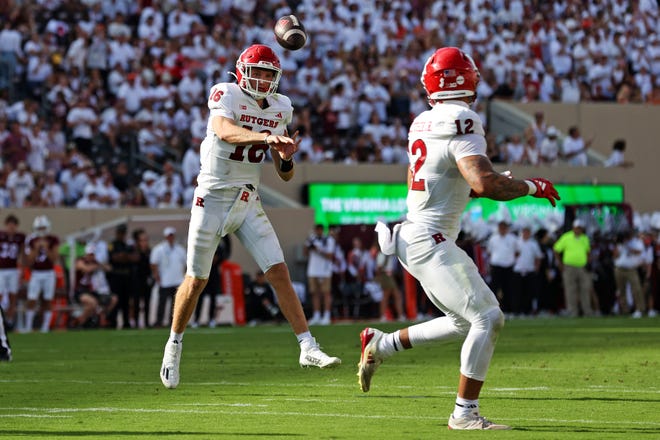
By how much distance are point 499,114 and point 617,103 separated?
10.6ft

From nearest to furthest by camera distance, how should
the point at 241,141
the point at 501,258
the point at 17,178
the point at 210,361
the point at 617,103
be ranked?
1. the point at 241,141
2. the point at 210,361
3. the point at 17,178
4. the point at 501,258
5. the point at 617,103

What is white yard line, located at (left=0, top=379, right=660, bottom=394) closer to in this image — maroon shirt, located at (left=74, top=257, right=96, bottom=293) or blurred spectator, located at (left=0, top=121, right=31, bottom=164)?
maroon shirt, located at (left=74, top=257, right=96, bottom=293)

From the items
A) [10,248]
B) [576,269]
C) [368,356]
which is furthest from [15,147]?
[368,356]

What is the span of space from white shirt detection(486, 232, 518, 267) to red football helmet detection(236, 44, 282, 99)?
1550cm

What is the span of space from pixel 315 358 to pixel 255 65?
210 cm

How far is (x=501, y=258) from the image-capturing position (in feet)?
82.2

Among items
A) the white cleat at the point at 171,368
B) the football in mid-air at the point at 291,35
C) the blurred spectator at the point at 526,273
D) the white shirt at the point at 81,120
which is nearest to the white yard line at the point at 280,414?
the white cleat at the point at 171,368

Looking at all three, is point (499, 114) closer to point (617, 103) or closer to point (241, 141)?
point (617, 103)

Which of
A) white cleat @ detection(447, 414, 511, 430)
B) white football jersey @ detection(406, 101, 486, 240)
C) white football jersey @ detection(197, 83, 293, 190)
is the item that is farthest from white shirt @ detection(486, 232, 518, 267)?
white cleat @ detection(447, 414, 511, 430)

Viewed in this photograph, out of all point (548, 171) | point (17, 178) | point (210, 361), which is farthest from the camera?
point (548, 171)

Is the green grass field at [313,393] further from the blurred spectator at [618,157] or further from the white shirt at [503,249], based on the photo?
the blurred spectator at [618,157]

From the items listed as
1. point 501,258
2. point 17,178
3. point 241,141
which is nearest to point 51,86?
point 17,178

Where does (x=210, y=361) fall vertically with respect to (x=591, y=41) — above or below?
below

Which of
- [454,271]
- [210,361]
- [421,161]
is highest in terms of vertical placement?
[421,161]
